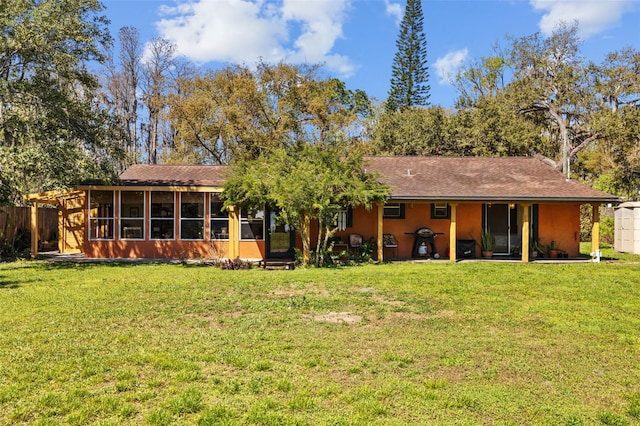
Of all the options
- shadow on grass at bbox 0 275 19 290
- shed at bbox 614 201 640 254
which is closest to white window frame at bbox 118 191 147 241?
shadow on grass at bbox 0 275 19 290

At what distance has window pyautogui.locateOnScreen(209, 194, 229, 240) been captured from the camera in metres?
15.7

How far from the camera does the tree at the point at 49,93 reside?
13.0m

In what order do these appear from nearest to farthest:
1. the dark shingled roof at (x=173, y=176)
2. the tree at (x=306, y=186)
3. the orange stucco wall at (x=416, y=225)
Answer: the tree at (x=306, y=186) < the dark shingled roof at (x=173, y=176) < the orange stucco wall at (x=416, y=225)

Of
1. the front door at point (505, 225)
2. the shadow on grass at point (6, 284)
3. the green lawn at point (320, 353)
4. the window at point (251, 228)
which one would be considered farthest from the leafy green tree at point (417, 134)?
the shadow on grass at point (6, 284)

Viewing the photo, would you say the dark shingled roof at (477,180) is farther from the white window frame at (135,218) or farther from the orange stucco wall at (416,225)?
the white window frame at (135,218)

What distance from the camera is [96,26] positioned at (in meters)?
14.8

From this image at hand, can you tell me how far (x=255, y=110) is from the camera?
27828mm

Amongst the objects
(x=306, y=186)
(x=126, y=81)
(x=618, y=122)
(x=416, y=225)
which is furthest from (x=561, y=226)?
(x=126, y=81)

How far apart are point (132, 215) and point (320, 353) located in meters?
12.1

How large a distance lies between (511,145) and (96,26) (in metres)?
22.0

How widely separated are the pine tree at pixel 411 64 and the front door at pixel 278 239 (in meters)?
22.3

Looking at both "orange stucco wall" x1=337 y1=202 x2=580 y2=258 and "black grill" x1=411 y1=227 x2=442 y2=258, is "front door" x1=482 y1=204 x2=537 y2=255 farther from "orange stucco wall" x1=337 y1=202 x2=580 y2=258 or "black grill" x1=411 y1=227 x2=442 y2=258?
"black grill" x1=411 y1=227 x2=442 y2=258

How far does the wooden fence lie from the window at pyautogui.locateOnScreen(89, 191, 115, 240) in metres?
2.92

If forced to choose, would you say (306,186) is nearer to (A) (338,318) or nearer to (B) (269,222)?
(B) (269,222)
